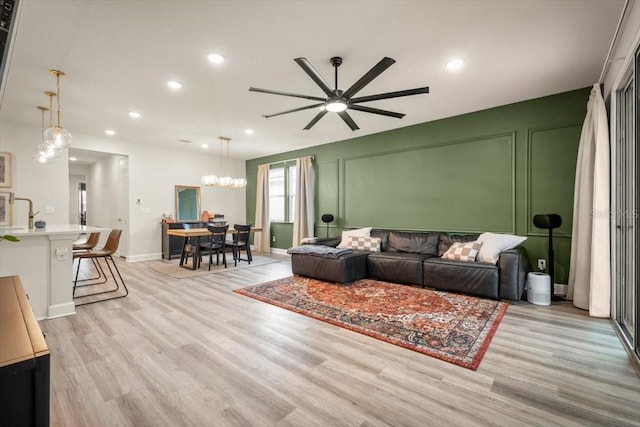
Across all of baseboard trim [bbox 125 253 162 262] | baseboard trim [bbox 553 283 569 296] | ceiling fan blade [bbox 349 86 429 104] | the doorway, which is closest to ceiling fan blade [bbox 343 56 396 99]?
ceiling fan blade [bbox 349 86 429 104]

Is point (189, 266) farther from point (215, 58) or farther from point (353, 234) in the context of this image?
point (215, 58)

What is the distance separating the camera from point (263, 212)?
7.64 metres

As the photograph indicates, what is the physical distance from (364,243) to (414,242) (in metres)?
0.84

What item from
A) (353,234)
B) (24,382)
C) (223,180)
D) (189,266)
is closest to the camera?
(24,382)

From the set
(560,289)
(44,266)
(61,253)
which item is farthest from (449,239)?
(44,266)

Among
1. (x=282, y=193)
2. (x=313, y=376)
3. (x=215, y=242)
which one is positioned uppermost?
(x=282, y=193)

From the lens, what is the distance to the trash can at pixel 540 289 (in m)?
3.39

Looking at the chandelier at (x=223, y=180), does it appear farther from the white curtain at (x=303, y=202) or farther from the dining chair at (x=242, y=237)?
the white curtain at (x=303, y=202)

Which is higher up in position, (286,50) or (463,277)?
(286,50)

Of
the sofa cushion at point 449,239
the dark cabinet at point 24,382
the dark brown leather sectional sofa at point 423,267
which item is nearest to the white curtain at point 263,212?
the dark brown leather sectional sofa at point 423,267

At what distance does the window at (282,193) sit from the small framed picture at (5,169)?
4.84 metres

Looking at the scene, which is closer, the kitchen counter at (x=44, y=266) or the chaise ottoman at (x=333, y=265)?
the kitchen counter at (x=44, y=266)

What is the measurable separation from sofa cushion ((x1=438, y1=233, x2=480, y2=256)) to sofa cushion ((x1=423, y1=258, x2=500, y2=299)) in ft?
1.71

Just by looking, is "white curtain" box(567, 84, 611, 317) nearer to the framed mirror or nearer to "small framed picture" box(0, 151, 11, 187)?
the framed mirror
